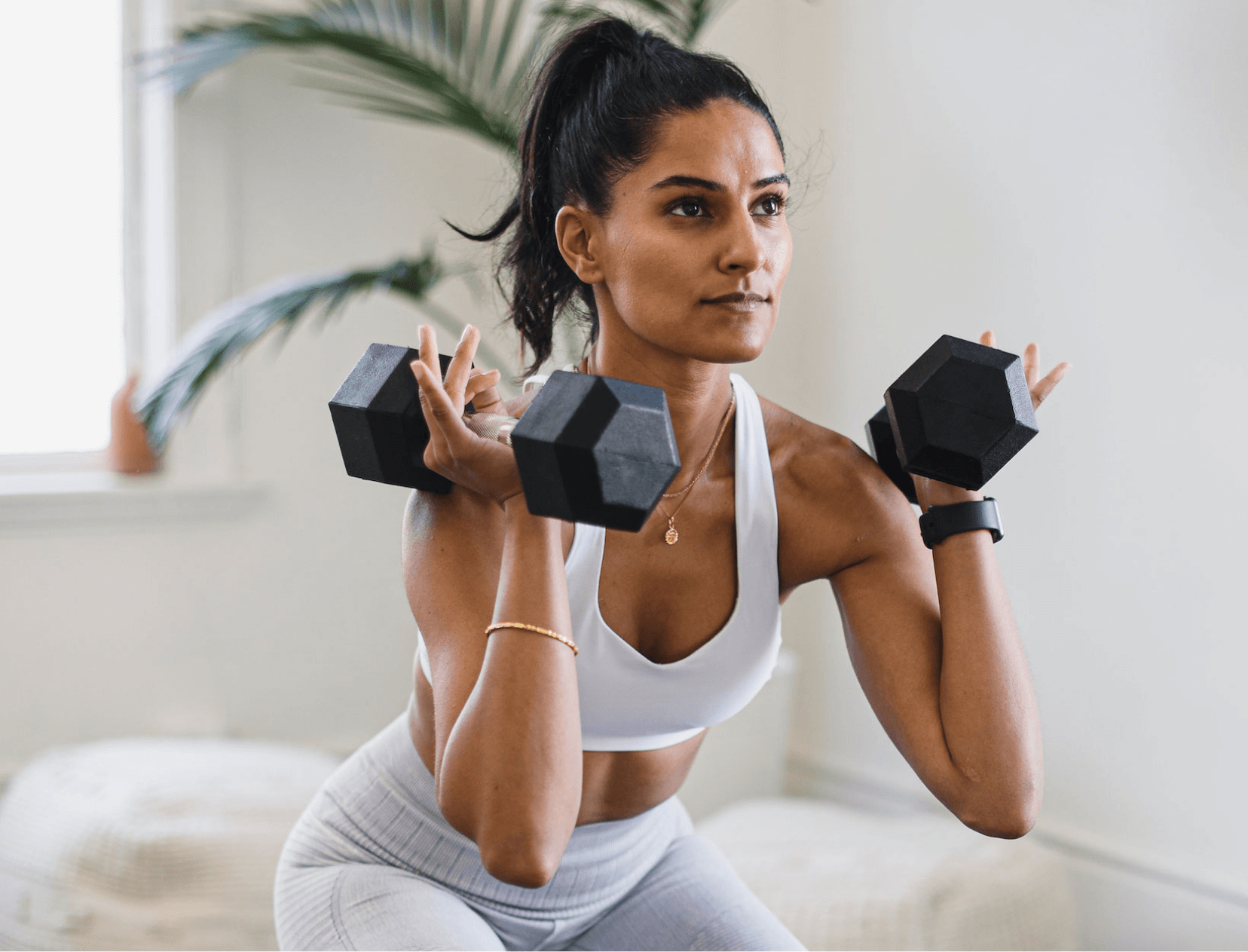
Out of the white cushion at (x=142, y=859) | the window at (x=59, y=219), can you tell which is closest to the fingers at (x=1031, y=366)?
the white cushion at (x=142, y=859)

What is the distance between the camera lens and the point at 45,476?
105 inches

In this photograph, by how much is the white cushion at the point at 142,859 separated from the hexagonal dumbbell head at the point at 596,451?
146 cm

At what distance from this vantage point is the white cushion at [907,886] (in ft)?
6.26

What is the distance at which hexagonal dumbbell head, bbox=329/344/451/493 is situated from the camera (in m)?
1.00

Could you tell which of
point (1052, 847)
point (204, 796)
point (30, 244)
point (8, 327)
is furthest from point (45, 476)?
point (1052, 847)

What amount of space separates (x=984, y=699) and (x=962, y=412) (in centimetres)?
26

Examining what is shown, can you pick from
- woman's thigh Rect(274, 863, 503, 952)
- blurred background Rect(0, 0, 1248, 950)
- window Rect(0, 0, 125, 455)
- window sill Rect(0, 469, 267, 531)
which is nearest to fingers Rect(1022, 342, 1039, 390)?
woman's thigh Rect(274, 863, 503, 952)

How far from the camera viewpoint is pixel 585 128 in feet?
3.81

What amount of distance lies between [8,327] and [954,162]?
2146 millimetres

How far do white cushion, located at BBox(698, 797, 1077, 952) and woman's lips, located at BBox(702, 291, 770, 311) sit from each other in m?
1.25

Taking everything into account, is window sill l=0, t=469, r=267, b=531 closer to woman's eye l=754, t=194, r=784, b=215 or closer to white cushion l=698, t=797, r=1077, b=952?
white cushion l=698, t=797, r=1077, b=952

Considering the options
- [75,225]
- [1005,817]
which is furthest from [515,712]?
[75,225]

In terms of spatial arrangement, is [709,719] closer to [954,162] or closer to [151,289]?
[954,162]

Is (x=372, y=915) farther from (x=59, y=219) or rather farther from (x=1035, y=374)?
(x=59, y=219)
